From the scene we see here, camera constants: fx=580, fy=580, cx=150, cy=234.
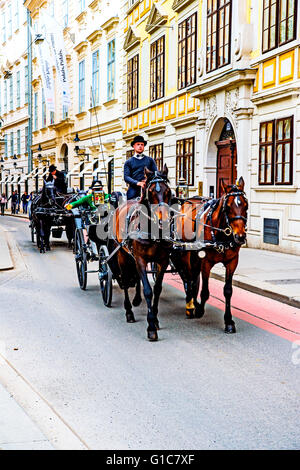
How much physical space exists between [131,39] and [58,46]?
4153 mm

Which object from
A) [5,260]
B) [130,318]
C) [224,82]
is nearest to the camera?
[130,318]

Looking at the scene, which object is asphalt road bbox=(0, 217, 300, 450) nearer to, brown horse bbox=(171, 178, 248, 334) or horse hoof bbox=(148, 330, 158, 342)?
horse hoof bbox=(148, 330, 158, 342)

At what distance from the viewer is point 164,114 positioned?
898 inches

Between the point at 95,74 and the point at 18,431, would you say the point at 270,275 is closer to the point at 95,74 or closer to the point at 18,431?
the point at 18,431

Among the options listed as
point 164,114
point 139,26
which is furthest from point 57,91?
point 164,114

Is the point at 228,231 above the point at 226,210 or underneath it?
underneath

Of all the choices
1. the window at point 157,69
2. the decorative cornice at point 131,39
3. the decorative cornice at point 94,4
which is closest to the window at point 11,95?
the decorative cornice at point 94,4

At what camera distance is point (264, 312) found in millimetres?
8367

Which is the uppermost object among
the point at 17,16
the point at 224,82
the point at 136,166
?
the point at 17,16

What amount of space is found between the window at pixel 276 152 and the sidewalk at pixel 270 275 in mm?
1992

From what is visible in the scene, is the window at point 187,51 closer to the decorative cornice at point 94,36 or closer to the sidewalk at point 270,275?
the sidewalk at point 270,275

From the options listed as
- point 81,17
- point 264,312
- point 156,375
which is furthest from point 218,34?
point 81,17

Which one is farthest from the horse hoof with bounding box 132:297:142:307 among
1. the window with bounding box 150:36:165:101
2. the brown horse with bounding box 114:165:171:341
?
the window with bounding box 150:36:165:101
